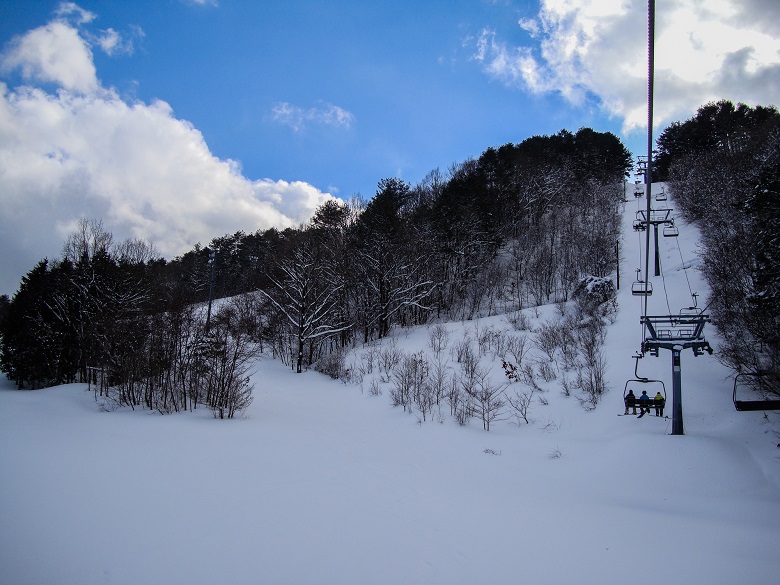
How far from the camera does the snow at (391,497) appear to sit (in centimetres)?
403

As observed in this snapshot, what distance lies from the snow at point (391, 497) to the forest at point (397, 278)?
2.05 metres

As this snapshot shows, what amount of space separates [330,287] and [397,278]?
571 cm

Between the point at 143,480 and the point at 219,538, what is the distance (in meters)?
2.52

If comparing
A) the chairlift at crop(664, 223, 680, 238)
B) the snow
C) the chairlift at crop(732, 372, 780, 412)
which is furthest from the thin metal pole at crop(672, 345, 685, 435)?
the chairlift at crop(664, 223, 680, 238)

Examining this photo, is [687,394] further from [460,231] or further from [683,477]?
[460,231]

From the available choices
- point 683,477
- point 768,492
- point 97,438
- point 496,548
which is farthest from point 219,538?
point 768,492

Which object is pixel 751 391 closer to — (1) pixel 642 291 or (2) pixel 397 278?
(1) pixel 642 291

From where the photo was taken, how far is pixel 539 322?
23.3 meters

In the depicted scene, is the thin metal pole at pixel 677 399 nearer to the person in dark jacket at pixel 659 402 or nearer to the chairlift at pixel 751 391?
the person in dark jacket at pixel 659 402

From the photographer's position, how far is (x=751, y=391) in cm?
1088

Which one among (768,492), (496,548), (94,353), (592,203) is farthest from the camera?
(592,203)

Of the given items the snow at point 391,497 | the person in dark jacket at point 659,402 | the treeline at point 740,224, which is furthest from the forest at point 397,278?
the person in dark jacket at point 659,402

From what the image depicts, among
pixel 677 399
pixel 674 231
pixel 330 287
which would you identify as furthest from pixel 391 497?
pixel 674 231

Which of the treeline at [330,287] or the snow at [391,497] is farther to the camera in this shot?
the treeline at [330,287]
